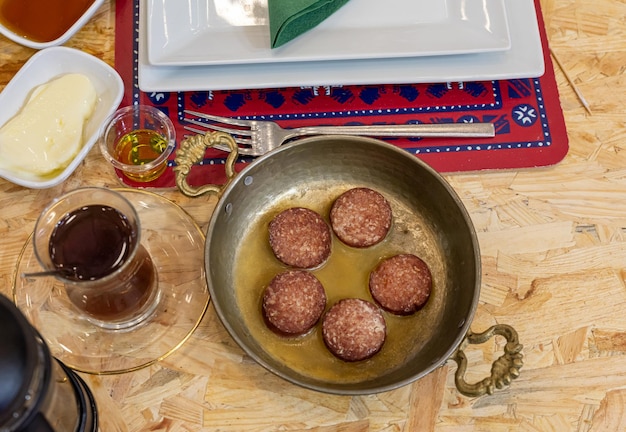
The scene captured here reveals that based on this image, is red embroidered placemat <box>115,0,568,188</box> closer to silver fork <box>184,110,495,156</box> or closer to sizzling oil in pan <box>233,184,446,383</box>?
silver fork <box>184,110,495,156</box>

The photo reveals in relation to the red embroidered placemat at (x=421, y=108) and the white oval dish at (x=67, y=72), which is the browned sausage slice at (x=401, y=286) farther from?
the white oval dish at (x=67, y=72)

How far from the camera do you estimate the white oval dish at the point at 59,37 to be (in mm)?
1007

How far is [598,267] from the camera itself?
993 millimetres

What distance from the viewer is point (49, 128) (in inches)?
37.8

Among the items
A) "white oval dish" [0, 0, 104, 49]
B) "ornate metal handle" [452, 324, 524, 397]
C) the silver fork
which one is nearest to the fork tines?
the silver fork

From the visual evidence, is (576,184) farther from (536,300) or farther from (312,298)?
(312,298)

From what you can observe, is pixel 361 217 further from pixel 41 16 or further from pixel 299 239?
pixel 41 16

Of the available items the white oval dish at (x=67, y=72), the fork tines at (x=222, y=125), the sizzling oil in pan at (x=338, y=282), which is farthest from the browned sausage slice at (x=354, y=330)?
the white oval dish at (x=67, y=72)

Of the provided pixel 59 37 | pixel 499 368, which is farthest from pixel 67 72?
pixel 499 368

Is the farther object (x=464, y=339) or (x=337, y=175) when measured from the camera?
(x=337, y=175)

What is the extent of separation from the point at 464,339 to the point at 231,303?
0.32 meters

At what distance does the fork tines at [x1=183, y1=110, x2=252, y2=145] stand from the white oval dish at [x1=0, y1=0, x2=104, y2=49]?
212mm

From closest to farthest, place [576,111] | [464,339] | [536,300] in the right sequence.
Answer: [464,339]
[536,300]
[576,111]

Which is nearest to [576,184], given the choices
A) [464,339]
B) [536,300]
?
[536,300]
